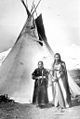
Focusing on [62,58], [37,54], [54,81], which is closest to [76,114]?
[54,81]

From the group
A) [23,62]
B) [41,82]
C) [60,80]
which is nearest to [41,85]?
[41,82]

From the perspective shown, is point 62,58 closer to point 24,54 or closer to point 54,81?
point 54,81

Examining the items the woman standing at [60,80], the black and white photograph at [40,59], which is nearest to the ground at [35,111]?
the black and white photograph at [40,59]

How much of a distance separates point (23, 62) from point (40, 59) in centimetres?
20

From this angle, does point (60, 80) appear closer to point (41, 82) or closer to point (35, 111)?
Result: point (41, 82)

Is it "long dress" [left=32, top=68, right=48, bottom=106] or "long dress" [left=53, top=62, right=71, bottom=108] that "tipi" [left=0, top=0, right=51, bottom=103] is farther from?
→ "long dress" [left=53, top=62, right=71, bottom=108]

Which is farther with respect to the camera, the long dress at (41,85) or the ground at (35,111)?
the long dress at (41,85)

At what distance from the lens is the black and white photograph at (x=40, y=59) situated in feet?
8.11

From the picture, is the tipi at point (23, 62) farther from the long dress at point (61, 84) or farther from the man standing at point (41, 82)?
the long dress at point (61, 84)

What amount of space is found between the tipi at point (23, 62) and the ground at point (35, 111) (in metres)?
0.09

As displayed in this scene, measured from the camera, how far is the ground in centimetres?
234

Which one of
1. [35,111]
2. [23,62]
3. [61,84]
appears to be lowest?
[35,111]

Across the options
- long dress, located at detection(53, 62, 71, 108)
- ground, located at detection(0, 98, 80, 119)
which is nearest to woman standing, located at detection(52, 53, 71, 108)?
long dress, located at detection(53, 62, 71, 108)

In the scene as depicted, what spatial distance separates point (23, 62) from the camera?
8.76 feet
